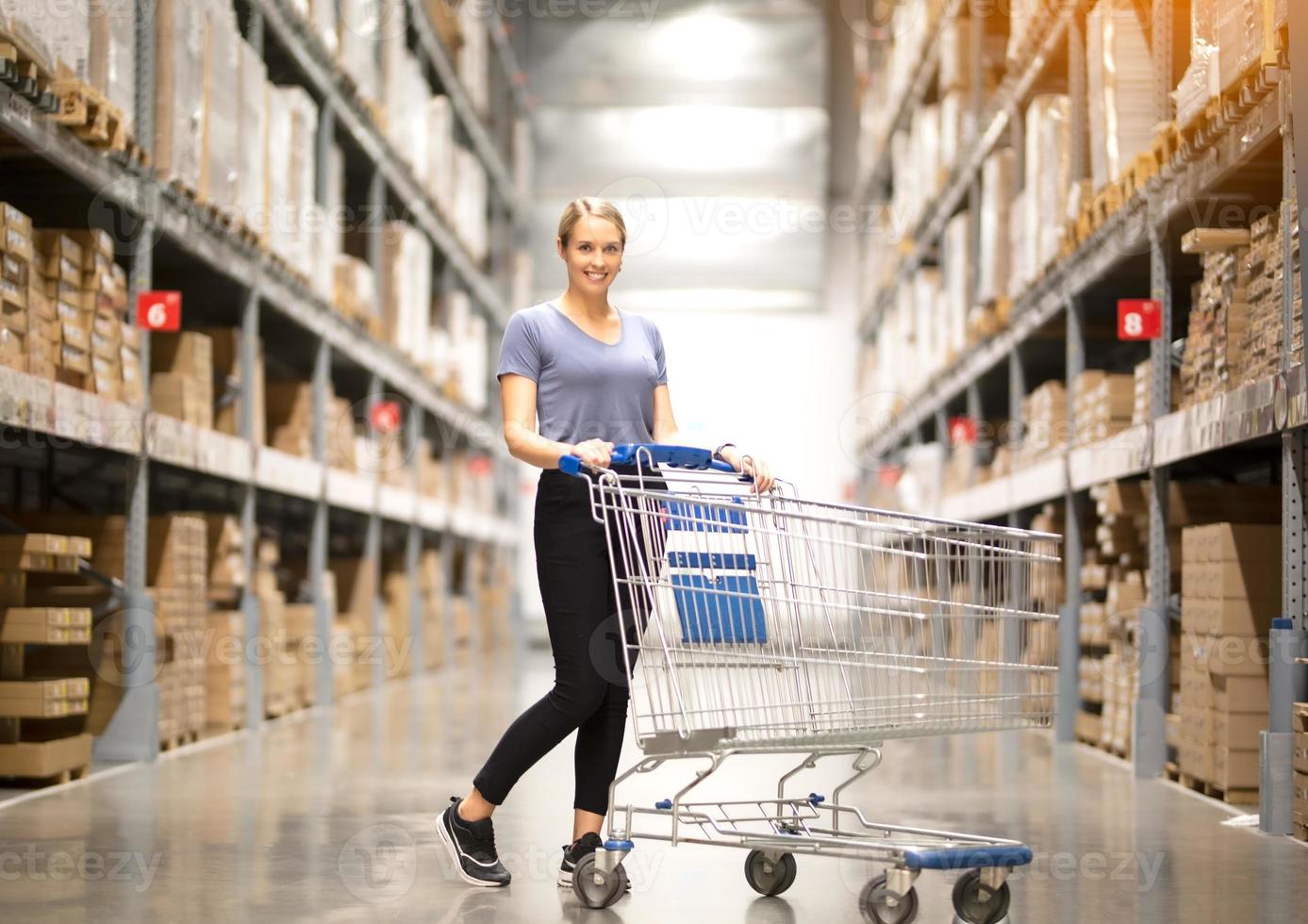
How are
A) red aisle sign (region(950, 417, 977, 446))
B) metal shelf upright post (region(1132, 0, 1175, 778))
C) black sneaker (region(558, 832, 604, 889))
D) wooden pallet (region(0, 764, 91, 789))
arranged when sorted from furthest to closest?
1. red aisle sign (region(950, 417, 977, 446))
2. metal shelf upright post (region(1132, 0, 1175, 778))
3. wooden pallet (region(0, 764, 91, 789))
4. black sneaker (region(558, 832, 604, 889))

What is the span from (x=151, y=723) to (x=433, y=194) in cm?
794

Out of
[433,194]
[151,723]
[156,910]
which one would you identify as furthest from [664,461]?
[433,194]

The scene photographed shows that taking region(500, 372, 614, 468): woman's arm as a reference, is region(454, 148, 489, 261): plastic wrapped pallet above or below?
above

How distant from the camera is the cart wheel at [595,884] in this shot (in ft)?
11.6

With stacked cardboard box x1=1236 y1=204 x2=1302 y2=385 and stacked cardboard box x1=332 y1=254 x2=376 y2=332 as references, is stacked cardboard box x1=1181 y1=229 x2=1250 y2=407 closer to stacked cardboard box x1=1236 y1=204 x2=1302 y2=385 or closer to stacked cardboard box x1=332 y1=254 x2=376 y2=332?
stacked cardboard box x1=1236 y1=204 x2=1302 y2=385

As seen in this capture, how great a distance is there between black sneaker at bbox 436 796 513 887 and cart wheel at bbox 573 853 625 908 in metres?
0.32

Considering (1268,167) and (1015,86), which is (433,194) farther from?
(1268,167)

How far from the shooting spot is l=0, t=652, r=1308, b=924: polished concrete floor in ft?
11.8

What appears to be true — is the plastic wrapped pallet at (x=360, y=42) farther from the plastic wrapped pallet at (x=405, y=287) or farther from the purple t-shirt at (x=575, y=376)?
the purple t-shirt at (x=575, y=376)

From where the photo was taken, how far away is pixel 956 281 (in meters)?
11.4

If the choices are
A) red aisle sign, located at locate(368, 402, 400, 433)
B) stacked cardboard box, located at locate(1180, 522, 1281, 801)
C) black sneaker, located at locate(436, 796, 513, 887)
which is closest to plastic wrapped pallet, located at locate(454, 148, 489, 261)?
red aisle sign, located at locate(368, 402, 400, 433)

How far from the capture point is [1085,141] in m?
8.31

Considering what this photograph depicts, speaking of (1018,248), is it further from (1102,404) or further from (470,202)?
(470,202)

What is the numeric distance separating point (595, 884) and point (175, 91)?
4878 millimetres
